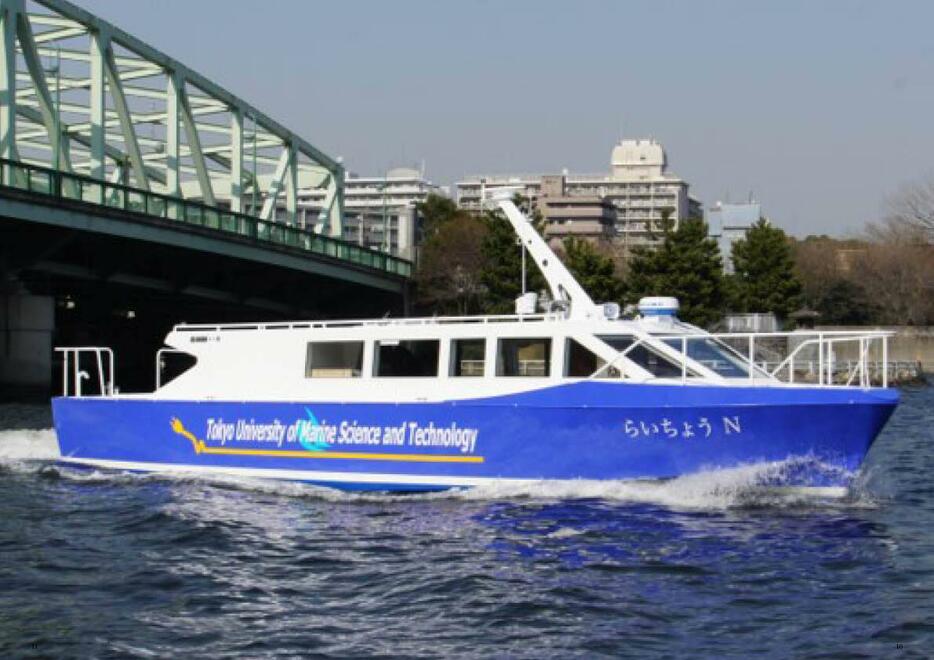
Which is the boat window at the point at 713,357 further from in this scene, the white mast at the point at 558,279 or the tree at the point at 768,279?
the tree at the point at 768,279

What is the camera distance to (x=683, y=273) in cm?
6494

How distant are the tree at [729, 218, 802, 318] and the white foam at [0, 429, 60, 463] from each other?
5401 cm

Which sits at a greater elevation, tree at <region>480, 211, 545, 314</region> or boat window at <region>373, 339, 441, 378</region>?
tree at <region>480, 211, 545, 314</region>

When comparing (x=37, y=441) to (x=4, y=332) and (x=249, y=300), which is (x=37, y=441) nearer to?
(x=4, y=332)

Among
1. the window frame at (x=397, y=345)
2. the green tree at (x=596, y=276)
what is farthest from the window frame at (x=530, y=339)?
the green tree at (x=596, y=276)

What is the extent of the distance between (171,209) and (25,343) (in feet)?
24.9

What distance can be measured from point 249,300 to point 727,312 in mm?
28309

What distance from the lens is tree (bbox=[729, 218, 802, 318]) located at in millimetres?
76438

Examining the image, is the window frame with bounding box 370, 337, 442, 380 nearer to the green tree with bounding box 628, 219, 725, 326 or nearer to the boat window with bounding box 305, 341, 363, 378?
the boat window with bounding box 305, 341, 363, 378

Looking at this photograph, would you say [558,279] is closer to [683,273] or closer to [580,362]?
[580,362]

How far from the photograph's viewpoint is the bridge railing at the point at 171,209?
1612 inches

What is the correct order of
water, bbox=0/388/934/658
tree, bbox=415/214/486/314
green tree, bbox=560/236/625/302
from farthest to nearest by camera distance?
tree, bbox=415/214/486/314, green tree, bbox=560/236/625/302, water, bbox=0/388/934/658

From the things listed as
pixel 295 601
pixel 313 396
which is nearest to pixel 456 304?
pixel 313 396

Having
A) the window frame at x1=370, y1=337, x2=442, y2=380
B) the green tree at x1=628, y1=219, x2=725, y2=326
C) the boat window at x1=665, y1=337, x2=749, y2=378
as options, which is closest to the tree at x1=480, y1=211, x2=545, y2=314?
→ the green tree at x1=628, y1=219, x2=725, y2=326
